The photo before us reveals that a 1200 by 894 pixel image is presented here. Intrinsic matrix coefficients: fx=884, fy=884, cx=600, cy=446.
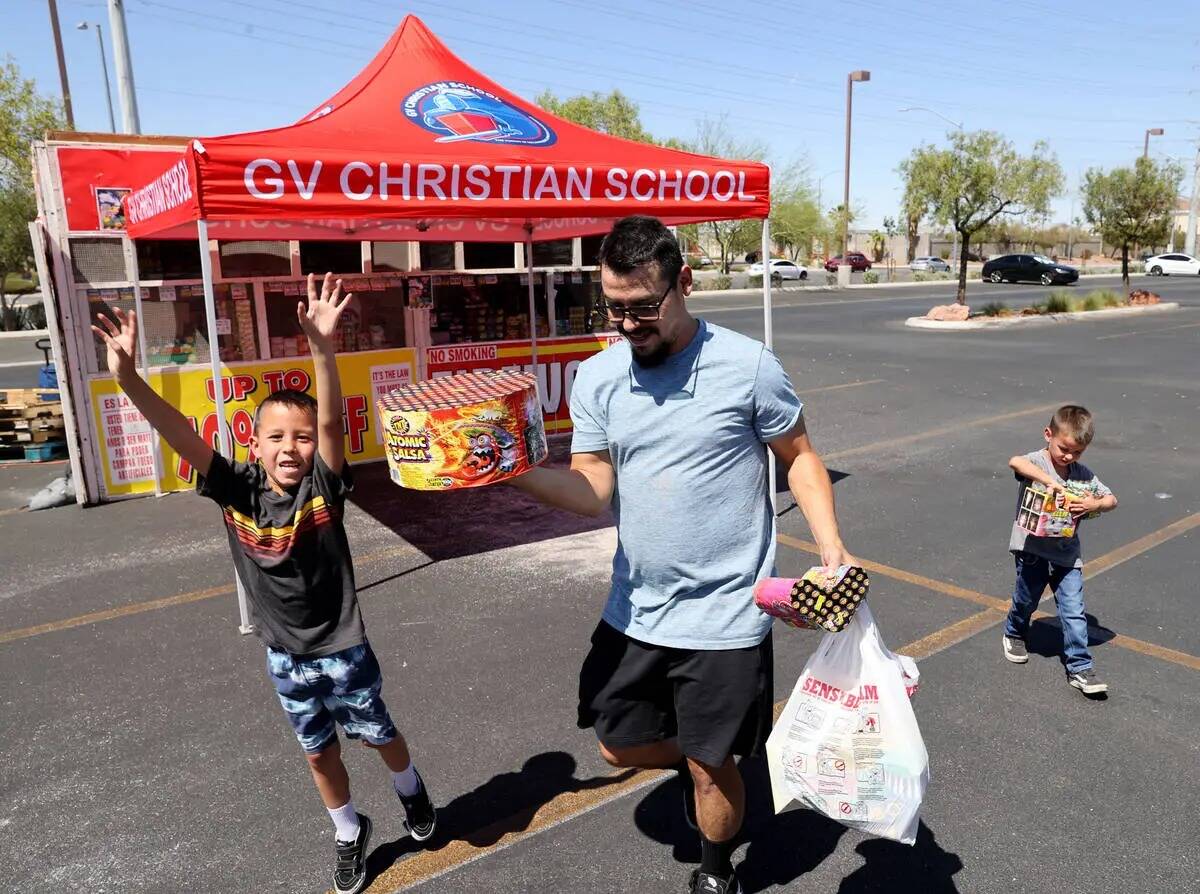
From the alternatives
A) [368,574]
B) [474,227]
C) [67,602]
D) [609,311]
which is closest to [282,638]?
[609,311]

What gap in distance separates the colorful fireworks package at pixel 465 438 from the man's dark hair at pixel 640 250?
57 cm

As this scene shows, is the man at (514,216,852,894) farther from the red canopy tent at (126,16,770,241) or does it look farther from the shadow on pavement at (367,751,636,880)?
the red canopy tent at (126,16,770,241)

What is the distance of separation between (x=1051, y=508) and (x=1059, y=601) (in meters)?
0.48

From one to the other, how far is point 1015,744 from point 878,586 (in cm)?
185

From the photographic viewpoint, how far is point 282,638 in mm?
2682

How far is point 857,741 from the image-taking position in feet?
7.66

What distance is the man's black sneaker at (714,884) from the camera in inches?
104

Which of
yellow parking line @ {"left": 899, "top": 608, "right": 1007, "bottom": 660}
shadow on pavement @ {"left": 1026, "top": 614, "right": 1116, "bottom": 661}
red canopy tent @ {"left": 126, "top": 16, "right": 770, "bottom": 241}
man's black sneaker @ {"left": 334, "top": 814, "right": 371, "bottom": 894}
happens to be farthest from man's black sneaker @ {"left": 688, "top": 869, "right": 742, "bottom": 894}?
red canopy tent @ {"left": 126, "top": 16, "right": 770, "bottom": 241}

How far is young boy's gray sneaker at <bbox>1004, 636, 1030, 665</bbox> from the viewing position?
434cm

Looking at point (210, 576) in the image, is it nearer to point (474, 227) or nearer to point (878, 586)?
point (878, 586)

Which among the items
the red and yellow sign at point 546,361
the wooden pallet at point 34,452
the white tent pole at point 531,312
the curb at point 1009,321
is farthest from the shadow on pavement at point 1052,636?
the curb at point 1009,321

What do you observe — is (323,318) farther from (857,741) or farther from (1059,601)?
(1059,601)

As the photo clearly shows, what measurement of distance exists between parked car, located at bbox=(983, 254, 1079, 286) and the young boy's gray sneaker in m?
42.7

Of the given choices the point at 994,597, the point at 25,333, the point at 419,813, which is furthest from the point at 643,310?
the point at 25,333
